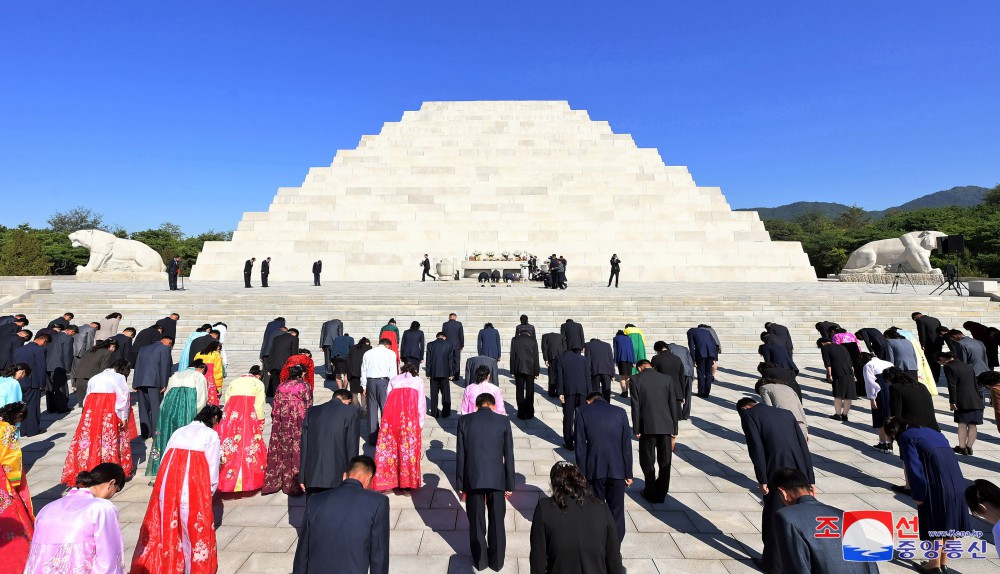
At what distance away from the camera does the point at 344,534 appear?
261cm

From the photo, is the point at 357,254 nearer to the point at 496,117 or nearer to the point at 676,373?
the point at 496,117

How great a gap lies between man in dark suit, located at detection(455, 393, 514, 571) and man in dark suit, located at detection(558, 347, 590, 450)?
8.53 ft

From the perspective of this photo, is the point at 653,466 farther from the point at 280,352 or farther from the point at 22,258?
the point at 22,258

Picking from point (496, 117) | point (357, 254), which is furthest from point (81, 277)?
point (496, 117)

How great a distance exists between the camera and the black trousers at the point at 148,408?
6.61 metres

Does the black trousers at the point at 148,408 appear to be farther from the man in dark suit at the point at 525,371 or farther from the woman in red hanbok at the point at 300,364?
the man in dark suit at the point at 525,371

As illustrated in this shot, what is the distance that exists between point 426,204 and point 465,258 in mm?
5746

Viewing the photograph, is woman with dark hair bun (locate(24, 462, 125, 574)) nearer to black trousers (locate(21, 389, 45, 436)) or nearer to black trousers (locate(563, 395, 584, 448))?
black trousers (locate(563, 395, 584, 448))

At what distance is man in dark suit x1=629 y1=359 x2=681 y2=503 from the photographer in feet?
15.6

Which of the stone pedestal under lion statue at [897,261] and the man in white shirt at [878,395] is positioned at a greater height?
the stone pedestal under lion statue at [897,261]

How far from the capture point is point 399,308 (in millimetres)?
15227

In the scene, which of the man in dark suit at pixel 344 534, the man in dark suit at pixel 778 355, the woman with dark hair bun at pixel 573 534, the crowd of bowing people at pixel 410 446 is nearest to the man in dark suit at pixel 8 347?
the crowd of bowing people at pixel 410 446

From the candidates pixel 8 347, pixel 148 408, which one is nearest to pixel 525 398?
pixel 148 408

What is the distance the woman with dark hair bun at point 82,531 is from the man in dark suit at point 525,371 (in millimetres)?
5312
